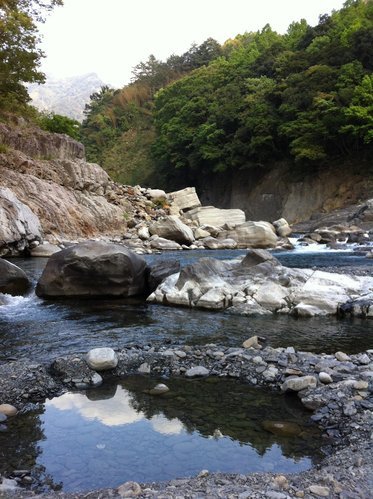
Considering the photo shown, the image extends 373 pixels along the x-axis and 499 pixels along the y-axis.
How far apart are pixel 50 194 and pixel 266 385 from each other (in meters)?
21.9

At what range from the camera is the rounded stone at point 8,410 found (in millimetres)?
5229

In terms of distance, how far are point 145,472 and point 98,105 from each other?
282ft

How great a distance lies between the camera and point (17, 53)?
26750mm

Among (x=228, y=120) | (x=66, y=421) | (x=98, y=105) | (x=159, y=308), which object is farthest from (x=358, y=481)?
(x=98, y=105)

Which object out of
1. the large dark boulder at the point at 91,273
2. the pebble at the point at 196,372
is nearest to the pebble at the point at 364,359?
the pebble at the point at 196,372

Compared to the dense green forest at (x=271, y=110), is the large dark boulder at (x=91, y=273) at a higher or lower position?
lower

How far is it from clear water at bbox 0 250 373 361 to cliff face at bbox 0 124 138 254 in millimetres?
8760

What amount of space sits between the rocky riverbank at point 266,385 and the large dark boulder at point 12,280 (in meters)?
5.77

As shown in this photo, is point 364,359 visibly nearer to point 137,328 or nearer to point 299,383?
point 299,383

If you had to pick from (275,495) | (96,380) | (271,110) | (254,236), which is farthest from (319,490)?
(271,110)

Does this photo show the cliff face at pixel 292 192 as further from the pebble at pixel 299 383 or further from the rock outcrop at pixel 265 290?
the pebble at pixel 299 383

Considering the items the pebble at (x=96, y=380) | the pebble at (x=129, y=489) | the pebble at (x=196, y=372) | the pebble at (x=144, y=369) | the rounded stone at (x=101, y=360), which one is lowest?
the pebble at (x=196, y=372)

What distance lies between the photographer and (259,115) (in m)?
41.8

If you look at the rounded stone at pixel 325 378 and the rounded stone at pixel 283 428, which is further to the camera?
the rounded stone at pixel 325 378
